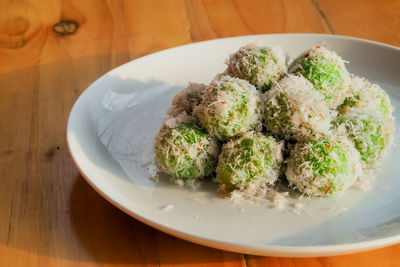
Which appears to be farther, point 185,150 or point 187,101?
point 187,101

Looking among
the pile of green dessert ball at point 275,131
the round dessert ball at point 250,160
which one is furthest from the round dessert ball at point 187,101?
the round dessert ball at point 250,160

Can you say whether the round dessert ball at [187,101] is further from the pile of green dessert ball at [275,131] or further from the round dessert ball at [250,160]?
the round dessert ball at [250,160]

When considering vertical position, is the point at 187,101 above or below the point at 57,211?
above

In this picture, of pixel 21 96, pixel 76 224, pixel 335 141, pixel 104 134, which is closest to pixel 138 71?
pixel 104 134

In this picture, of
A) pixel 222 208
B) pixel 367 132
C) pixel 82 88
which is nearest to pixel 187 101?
pixel 222 208

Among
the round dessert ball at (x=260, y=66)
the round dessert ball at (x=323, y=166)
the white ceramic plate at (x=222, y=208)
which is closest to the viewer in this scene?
the white ceramic plate at (x=222, y=208)

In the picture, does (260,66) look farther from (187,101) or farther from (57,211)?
(57,211)
